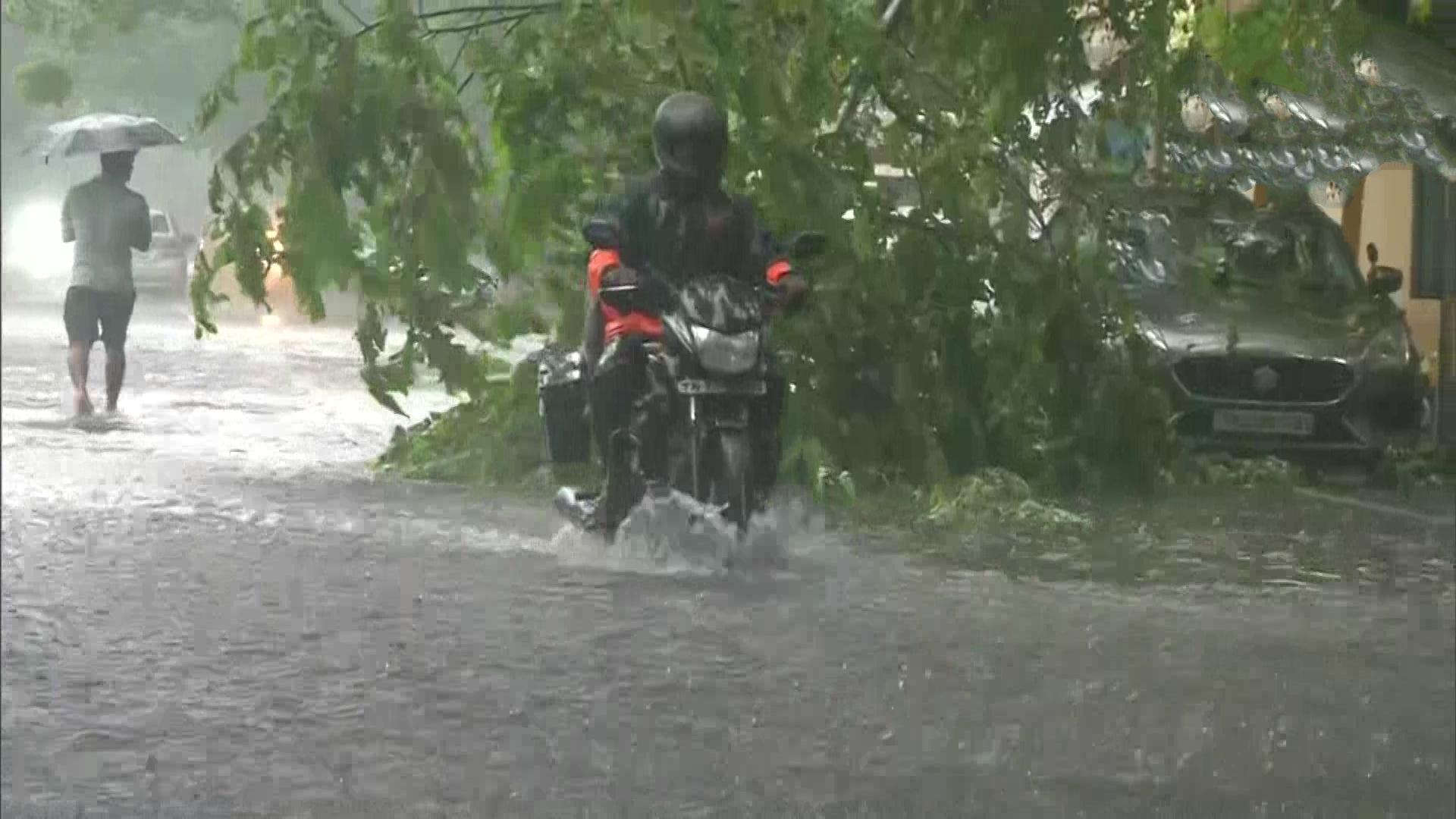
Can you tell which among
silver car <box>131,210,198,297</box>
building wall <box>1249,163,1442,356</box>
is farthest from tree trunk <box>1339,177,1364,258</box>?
silver car <box>131,210,198,297</box>

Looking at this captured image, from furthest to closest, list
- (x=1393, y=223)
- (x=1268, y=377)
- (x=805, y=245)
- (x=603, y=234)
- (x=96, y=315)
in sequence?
(x=1268, y=377)
(x=1393, y=223)
(x=805, y=245)
(x=603, y=234)
(x=96, y=315)

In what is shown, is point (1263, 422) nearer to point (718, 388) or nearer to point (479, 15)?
point (718, 388)

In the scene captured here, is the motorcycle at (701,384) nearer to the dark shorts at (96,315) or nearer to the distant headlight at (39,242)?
the dark shorts at (96,315)

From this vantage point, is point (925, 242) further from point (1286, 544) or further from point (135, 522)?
point (135, 522)

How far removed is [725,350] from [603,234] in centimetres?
42

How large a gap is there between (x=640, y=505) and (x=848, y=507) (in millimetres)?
557

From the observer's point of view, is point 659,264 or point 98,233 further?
point 659,264

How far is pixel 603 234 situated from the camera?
5125 mm

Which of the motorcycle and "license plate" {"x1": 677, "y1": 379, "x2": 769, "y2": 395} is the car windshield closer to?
the motorcycle

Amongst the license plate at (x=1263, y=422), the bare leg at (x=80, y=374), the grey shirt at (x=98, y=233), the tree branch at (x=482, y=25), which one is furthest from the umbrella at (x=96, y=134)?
the license plate at (x=1263, y=422)

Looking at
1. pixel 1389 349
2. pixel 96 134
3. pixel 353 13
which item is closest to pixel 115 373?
pixel 96 134

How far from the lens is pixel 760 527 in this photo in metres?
5.43

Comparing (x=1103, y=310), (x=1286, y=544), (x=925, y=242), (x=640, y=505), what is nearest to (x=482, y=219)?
(x=640, y=505)

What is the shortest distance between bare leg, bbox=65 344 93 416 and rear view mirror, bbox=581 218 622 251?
1211 mm
